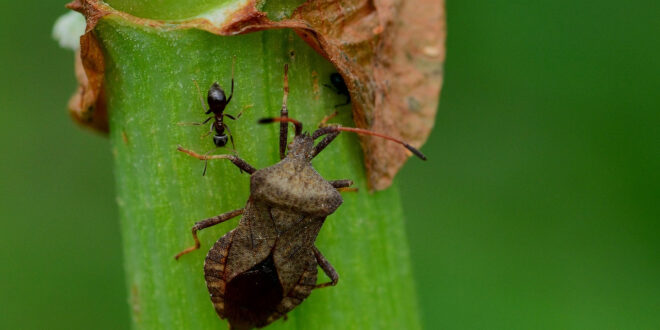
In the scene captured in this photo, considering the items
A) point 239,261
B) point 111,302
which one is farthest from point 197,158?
point 111,302

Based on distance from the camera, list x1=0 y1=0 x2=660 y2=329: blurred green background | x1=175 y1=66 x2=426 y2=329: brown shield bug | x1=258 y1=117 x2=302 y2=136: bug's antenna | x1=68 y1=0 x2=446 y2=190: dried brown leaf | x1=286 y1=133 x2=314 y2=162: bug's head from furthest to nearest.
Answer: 1. x1=0 y1=0 x2=660 y2=329: blurred green background
2. x1=286 y1=133 x2=314 y2=162: bug's head
3. x1=175 y1=66 x2=426 y2=329: brown shield bug
4. x1=258 y1=117 x2=302 y2=136: bug's antenna
5. x1=68 y1=0 x2=446 y2=190: dried brown leaf

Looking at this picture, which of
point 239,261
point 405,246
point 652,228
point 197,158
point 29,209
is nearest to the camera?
point 197,158

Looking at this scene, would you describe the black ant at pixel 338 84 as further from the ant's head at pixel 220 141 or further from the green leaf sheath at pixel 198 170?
the ant's head at pixel 220 141

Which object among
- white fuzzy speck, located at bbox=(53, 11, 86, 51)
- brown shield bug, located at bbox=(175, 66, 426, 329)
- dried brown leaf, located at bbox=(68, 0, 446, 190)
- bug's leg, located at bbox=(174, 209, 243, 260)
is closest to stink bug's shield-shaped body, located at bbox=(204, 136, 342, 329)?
brown shield bug, located at bbox=(175, 66, 426, 329)

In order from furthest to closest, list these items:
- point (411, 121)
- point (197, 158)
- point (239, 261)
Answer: point (239, 261), point (411, 121), point (197, 158)

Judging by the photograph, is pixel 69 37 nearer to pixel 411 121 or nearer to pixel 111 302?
pixel 411 121

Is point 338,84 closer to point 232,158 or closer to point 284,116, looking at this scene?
point 284,116

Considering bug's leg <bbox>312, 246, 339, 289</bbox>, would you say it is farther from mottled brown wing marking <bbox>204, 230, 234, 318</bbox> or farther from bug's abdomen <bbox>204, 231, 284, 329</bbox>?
mottled brown wing marking <bbox>204, 230, 234, 318</bbox>

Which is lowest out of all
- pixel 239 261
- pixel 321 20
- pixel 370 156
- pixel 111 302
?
pixel 111 302
